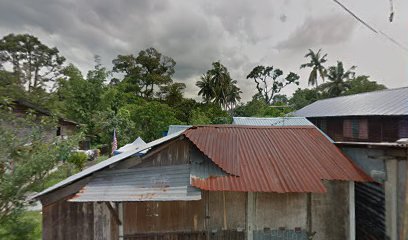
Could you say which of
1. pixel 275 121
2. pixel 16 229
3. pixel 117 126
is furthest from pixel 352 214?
pixel 117 126

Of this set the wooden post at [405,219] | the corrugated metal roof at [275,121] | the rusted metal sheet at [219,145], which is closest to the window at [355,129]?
the corrugated metal roof at [275,121]

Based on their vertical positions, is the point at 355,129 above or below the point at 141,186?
above

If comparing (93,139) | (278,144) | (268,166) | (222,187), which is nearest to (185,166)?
(222,187)

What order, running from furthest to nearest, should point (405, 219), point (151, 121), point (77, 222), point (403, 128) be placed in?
point (151, 121), point (403, 128), point (77, 222), point (405, 219)

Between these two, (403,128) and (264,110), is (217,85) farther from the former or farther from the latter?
(403,128)

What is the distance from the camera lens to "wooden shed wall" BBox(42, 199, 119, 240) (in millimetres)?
4793

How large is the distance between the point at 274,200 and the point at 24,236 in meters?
6.69

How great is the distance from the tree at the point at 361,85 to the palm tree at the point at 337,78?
816 mm

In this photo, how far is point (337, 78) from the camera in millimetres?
41375

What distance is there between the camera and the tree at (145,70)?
4013 cm

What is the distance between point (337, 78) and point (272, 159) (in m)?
44.7

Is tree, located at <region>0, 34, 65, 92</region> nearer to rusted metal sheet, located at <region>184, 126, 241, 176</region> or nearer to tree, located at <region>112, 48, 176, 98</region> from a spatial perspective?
tree, located at <region>112, 48, 176, 98</region>

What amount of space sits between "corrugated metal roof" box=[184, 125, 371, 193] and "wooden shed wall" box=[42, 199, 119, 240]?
2.48m

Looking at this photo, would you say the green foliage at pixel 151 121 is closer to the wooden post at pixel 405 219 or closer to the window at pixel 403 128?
the window at pixel 403 128
